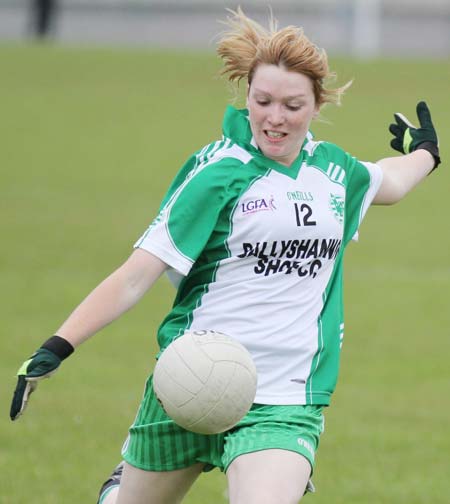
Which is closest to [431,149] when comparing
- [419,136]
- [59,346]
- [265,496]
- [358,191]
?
[419,136]

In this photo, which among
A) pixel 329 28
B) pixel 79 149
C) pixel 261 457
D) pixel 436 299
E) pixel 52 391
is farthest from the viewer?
pixel 329 28

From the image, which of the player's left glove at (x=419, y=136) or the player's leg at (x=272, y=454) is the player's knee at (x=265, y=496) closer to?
the player's leg at (x=272, y=454)

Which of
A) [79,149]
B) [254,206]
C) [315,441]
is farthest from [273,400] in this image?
[79,149]

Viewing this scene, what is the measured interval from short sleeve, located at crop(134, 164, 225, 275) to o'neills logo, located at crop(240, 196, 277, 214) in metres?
0.10

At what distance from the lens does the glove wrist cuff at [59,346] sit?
198 inches

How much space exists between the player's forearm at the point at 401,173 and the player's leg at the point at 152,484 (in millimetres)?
1411

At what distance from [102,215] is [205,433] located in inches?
561

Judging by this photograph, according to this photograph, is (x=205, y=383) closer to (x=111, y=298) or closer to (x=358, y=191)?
(x=111, y=298)

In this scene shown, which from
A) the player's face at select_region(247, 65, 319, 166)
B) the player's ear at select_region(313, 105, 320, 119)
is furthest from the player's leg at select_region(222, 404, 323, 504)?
the player's ear at select_region(313, 105, 320, 119)

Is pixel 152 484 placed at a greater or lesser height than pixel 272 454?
lesser

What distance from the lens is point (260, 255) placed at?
5.41 m

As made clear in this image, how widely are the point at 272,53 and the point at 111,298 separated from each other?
1.13 metres

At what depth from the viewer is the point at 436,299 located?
563 inches

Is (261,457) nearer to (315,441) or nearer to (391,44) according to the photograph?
(315,441)
